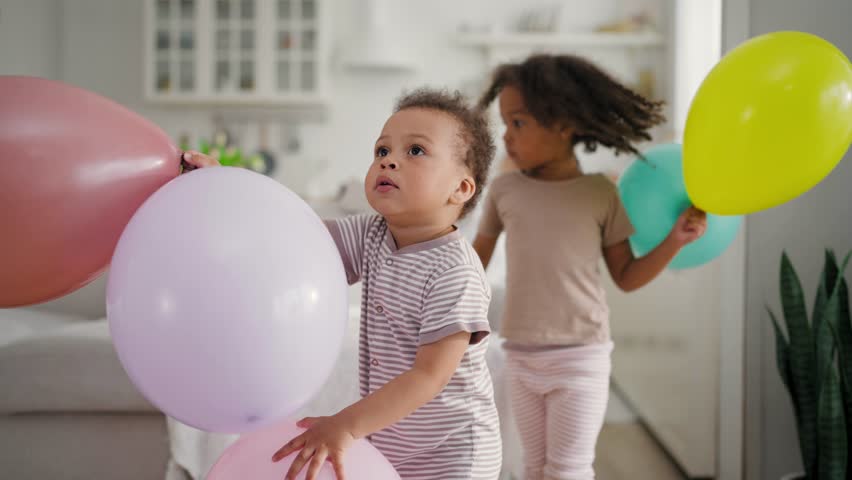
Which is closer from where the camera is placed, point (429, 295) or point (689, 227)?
point (429, 295)

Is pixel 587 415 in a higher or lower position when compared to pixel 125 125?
lower

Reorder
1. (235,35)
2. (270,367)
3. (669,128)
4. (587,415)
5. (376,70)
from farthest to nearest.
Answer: (376,70) → (235,35) → (669,128) → (587,415) → (270,367)

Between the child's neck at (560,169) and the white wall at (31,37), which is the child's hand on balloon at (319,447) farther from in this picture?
the white wall at (31,37)

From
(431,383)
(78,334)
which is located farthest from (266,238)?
(78,334)

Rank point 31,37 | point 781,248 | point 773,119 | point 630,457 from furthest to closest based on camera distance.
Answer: point 31,37, point 630,457, point 781,248, point 773,119

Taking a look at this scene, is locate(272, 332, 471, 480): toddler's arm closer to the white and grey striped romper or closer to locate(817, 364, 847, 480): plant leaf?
the white and grey striped romper

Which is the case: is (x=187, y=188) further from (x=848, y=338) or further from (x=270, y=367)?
(x=848, y=338)

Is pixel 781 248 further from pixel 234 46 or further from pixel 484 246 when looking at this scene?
pixel 234 46

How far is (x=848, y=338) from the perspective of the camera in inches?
61.4

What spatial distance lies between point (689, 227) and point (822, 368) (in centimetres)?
44

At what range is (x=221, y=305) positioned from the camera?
784mm

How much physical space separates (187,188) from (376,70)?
4.05 m

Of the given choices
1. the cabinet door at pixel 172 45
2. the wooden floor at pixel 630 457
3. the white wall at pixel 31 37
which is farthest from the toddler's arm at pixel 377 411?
the cabinet door at pixel 172 45

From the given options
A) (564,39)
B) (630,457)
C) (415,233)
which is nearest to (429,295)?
(415,233)
